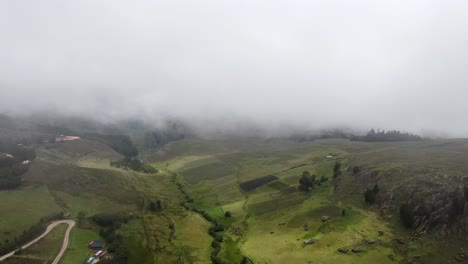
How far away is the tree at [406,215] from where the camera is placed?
439ft

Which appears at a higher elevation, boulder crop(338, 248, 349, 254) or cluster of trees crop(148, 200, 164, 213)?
cluster of trees crop(148, 200, 164, 213)

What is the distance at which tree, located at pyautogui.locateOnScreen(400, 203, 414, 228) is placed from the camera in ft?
439

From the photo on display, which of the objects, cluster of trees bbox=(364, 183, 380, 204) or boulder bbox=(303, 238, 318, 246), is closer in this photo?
boulder bbox=(303, 238, 318, 246)

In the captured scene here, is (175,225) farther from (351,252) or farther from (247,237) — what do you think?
(351,252)

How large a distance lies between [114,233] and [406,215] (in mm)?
116292

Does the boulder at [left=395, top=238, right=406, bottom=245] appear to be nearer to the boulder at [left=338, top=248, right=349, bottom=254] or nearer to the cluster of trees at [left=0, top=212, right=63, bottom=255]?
the boulder at [left=338, top=248, right=349, bottom=254]

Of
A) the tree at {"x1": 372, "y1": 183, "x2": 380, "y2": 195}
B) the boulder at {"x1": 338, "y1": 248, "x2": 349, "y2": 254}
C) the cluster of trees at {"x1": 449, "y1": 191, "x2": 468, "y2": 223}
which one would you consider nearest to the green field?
the boulder at {"x1": 338, "y1": 248, "x2": 349, "y2": 254}

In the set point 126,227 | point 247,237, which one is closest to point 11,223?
point 126,227

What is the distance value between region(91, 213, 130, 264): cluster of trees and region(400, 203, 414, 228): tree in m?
103

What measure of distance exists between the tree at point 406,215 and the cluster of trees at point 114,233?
103 m

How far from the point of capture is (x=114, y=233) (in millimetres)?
153000

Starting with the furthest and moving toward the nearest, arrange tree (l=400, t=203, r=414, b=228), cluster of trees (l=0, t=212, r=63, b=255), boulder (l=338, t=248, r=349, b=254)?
1. tree (l=400, t=203, r=414, b=228)
2. cluster of trees (l=0, t=212, r=63, b=255)
3. boulder (l=338, t=248, r=349, b=254)

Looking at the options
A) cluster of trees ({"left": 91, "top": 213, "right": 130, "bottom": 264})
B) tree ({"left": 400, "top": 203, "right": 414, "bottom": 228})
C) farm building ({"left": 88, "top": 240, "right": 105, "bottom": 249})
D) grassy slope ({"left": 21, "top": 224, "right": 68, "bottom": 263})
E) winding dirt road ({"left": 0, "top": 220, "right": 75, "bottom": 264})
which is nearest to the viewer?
winding dirt road ({"left": 0, "top": 220, "right": 75, "bottom": 264})

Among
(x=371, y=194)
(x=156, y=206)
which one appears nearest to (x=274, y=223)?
(x=371, y=194)
